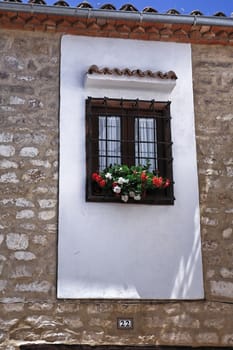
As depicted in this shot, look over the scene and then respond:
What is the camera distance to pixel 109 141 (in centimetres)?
723

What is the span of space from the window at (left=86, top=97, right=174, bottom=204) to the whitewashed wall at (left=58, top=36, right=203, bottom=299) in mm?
90

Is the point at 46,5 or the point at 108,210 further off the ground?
the point at 46,5

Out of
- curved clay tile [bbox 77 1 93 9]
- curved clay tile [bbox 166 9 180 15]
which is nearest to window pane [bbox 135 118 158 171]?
curved clay tile [bbox 166 9 180 15]

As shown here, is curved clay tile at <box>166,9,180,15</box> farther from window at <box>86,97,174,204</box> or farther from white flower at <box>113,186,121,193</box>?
white flower at <box>113,186,121,193</box>

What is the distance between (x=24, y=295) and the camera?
6.52 m

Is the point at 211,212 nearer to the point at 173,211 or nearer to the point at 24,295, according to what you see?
the point at 173,211

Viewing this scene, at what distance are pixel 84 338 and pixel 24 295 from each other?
2.43 ft

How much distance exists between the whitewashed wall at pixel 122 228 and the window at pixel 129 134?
90 mm

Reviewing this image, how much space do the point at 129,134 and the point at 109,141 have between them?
0.81 feet

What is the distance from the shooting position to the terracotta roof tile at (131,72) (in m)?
7.24

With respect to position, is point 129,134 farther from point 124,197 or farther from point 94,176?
point 124,197

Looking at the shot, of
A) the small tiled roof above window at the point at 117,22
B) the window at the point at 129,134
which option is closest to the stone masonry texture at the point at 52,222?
the small tiled roof above window at the point at 117,22

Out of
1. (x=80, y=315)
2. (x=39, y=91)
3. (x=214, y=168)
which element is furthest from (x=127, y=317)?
(x=39, y=91)

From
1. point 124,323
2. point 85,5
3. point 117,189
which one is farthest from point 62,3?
point 124,323
